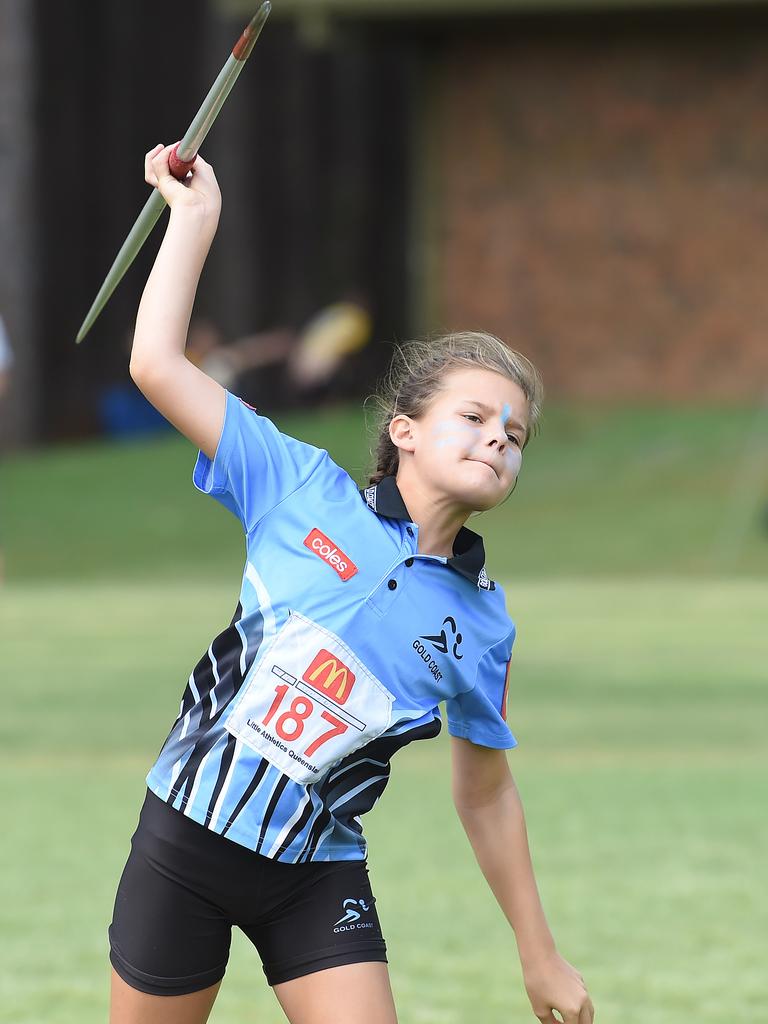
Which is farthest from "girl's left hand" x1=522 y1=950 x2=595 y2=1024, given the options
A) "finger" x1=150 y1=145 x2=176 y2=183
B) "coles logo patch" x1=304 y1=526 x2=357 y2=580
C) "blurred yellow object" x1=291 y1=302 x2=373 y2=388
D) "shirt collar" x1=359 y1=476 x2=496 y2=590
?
"blurred yellow object" x1=291 y1=302 x2=373 y2=388

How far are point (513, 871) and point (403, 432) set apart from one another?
2.58 feet

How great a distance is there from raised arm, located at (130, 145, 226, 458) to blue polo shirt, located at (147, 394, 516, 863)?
52 millimetres

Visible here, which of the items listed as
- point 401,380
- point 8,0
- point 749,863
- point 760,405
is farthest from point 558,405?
point 401,380

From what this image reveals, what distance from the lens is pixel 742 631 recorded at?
36.0ft

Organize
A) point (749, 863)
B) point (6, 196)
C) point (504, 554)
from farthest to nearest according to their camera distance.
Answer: point (6, 196) < point (504, 554) < point (749, 863)

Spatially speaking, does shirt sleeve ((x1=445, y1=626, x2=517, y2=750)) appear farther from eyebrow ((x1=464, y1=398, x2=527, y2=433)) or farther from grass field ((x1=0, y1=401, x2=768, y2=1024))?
grass field ((x1=0, y1=401, x2=768, y2=1024))

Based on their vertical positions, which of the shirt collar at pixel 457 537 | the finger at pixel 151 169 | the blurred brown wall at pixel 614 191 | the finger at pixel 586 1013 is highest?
the blurred brown wall at pixel 614 191

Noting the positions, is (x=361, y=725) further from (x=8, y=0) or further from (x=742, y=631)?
(x=8, y=0)

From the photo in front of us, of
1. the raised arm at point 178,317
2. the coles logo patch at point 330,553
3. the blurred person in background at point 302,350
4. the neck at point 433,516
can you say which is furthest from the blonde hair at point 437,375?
the blurred person in background at point 302,350

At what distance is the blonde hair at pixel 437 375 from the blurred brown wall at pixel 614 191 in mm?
17659

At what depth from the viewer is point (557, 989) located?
3.07 metres

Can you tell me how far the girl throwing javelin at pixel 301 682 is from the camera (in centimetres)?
287

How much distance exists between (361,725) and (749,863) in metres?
3.30

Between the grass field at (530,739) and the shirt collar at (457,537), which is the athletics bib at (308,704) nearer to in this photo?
the shirt collar at (457,537)
